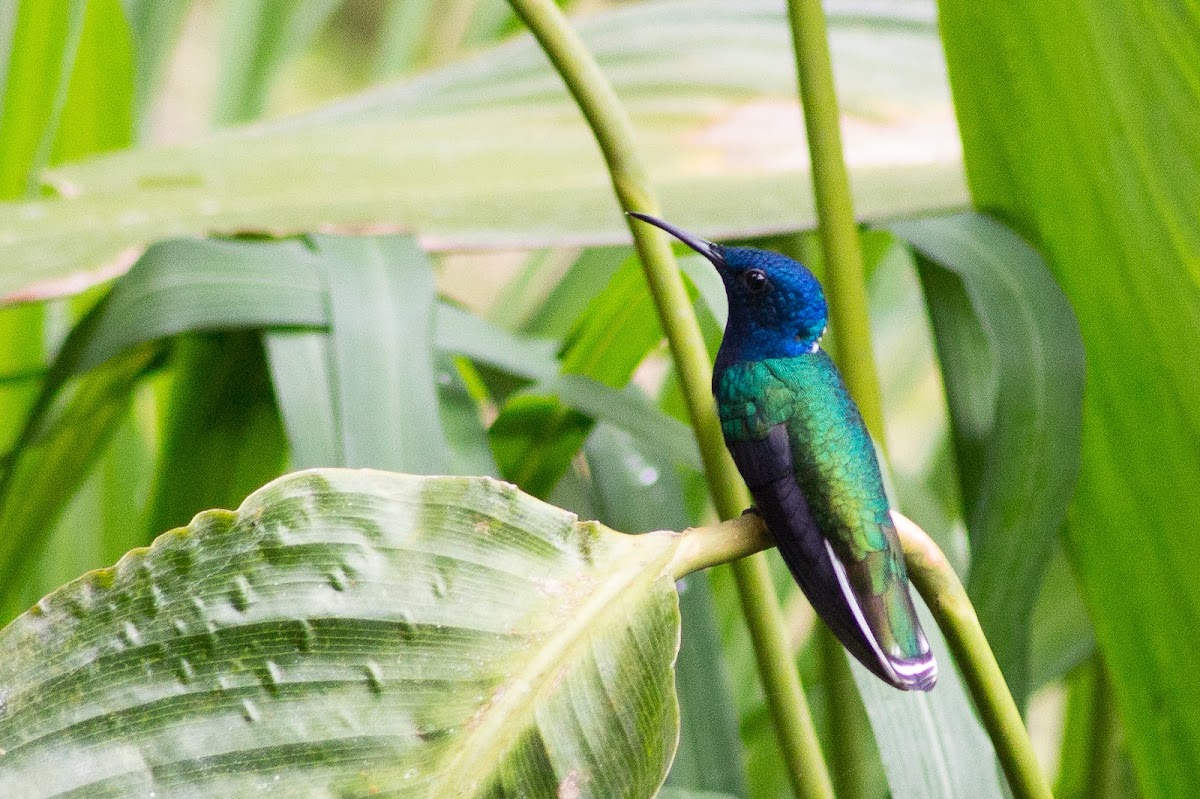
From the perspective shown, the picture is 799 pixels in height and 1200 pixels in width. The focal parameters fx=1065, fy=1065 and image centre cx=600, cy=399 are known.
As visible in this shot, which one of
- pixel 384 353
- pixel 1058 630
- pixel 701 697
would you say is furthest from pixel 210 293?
pixel 1058 630

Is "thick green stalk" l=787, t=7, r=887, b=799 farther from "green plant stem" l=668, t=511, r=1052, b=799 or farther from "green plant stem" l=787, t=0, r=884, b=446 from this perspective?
"green plant stem" l=668, t=511, r=1052, b=799

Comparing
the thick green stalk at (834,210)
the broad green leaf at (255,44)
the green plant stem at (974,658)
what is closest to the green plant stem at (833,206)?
the thick green stalk at (834,210)

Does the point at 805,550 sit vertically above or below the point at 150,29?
below

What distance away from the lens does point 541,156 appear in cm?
65

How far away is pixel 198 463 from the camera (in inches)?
22.9

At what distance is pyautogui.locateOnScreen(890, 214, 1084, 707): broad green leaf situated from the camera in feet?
1.48

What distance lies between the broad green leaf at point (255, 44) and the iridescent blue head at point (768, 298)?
0.77m

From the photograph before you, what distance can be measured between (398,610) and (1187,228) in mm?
288

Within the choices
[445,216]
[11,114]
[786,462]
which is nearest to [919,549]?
[786,462]

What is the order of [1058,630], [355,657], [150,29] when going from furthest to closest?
[150,29]
[1058,630]
[355,657]

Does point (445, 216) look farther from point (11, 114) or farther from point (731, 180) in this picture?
point (11, 114)

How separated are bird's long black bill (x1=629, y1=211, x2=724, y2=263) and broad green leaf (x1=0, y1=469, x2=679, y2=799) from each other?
4.7 inches

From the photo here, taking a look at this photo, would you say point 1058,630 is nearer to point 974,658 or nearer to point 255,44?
point 974,658

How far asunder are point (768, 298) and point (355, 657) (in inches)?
8.4
